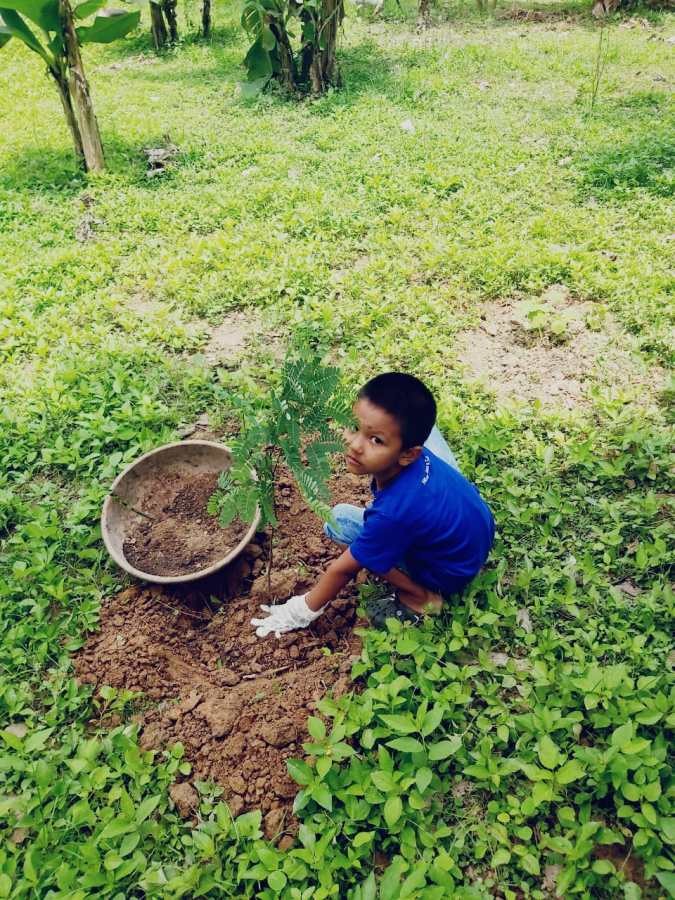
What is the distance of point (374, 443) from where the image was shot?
2.11m

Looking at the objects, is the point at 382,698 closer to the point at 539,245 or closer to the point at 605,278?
the point at 605,278

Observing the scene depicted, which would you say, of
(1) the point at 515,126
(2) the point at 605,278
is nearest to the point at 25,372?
(2) the point at 605,278

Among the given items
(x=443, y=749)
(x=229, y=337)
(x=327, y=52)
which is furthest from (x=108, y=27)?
(x=443, y=749)

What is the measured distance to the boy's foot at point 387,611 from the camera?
2.56 m

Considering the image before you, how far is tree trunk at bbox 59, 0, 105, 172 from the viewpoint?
5.52 meters

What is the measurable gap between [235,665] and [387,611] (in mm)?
672

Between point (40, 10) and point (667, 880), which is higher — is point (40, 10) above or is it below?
above

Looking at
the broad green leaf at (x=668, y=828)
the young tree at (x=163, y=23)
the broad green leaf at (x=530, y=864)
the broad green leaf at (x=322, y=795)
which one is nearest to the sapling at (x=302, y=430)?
the broad green leaf at (x=322, y=795)

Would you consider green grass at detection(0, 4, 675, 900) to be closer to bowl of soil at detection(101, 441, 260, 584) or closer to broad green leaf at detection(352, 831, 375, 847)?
broad green leaf at detection(352, 831, 375, 847)

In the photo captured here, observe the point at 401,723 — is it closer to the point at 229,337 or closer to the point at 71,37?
the point at 229,337

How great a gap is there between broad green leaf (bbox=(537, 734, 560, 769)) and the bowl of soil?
1.38m

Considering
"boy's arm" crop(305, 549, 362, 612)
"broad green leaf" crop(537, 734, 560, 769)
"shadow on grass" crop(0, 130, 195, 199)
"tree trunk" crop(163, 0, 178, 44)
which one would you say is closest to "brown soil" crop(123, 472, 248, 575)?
"boy's arm" crop(305, 549, 362, 612)

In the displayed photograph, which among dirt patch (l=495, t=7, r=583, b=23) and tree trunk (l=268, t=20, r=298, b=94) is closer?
tree trunk (l=268, t=20, r=298, b=94)

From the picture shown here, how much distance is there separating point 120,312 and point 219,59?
7.00 metres
